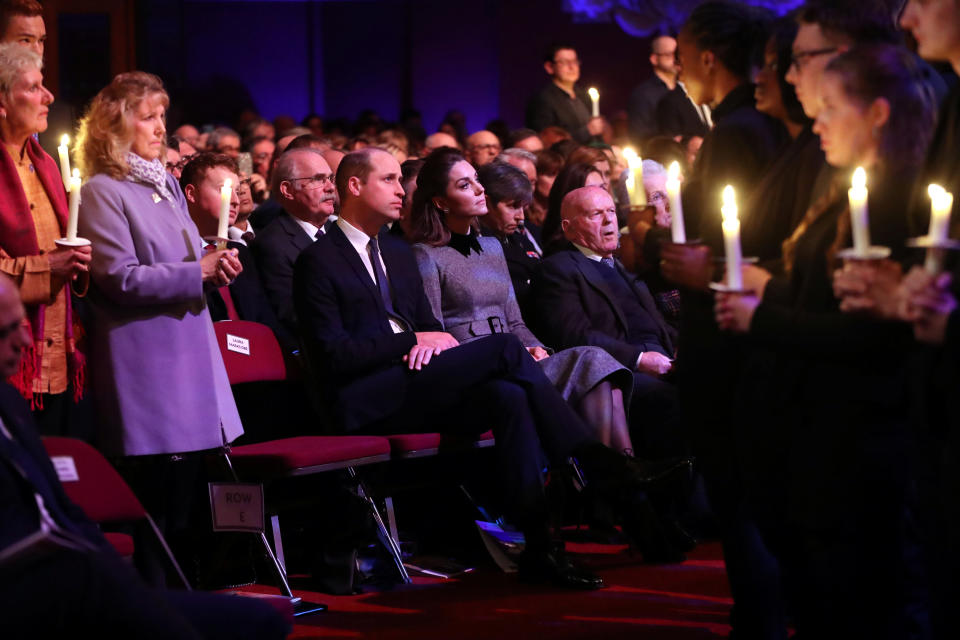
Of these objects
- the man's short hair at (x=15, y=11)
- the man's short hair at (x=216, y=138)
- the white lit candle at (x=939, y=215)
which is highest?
the man's short hair at (x=15, y=11)

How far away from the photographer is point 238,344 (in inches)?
167

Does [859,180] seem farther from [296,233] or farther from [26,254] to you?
[296,233]

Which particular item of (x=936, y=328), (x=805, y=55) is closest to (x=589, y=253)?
(x=805, y=55)

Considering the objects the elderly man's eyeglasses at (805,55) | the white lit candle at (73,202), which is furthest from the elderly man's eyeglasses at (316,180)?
the elderly man's eyeglasses at (805,55)

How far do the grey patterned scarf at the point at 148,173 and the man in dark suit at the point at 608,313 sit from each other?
1809mm

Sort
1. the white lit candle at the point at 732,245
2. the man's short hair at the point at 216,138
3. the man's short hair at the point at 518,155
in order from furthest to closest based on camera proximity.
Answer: the man's short hair at the point at 216,138, the man's short hair at the point at 518,155, the white lit candle at the point at 732,245

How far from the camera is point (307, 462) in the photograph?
3.95 meters

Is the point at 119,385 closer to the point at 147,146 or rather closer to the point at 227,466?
the point at 227,466

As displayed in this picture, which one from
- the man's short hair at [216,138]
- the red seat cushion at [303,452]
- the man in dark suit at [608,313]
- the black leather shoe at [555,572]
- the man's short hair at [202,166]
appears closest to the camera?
the red seat cushion at [303,452]

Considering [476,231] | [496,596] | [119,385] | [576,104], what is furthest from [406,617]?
[576,104]

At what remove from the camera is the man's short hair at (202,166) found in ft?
16.7

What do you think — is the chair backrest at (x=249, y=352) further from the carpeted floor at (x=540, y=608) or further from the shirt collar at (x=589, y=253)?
the shirt collar at (x=589, y=253)

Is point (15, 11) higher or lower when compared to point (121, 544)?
higher

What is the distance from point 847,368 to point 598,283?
9.52 ft
